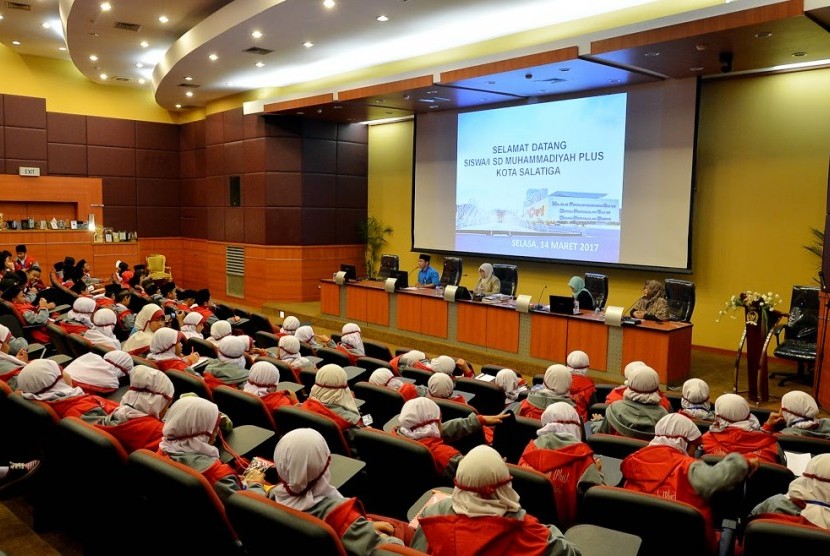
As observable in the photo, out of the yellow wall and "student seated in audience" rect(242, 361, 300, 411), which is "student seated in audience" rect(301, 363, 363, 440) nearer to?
"student seated in audience" rect(242, 361, 300, 411)

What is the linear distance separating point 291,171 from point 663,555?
1052cm

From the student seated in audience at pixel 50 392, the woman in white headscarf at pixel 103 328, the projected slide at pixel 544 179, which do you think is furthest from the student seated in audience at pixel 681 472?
the projected slide at pixel 544 179

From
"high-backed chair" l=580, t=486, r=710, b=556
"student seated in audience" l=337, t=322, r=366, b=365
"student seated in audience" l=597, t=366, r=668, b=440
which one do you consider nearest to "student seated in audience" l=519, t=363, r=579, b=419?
"student seated in audience" l=597, t=366, r=668, b=440

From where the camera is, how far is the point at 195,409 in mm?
2627

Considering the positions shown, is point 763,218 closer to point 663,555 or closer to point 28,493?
point 663,555

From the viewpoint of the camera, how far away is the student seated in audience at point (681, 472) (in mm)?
2428

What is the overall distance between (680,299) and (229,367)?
501 centimetres

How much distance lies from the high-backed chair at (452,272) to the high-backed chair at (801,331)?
4321mm

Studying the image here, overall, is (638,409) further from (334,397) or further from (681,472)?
(334,397)

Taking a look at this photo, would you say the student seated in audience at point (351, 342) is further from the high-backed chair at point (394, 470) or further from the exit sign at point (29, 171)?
the exit sign at point (29, 171)

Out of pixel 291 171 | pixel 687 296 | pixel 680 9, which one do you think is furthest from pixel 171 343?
pixel 291 171

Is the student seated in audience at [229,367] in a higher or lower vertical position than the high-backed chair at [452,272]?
lower

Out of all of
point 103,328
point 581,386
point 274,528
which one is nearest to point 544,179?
point 581,386

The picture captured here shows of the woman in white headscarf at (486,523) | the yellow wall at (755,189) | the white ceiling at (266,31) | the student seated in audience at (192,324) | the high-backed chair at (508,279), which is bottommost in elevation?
the student seated in audience at (192,324)
